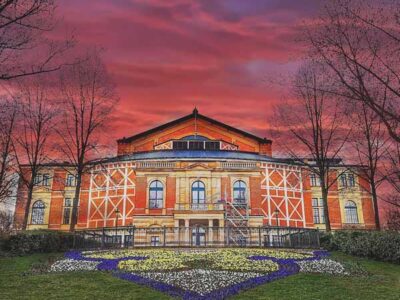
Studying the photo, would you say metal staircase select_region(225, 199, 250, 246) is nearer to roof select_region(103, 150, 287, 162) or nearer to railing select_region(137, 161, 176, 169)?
roof select_region(103, 150, 287, 162)

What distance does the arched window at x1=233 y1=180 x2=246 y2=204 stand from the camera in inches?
1538

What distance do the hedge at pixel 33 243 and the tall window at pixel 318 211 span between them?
3797 centimetres

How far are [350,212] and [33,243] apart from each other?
4345 centimetres

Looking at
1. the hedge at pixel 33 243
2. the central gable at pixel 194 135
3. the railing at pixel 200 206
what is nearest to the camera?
the hedge at pixel 33 243

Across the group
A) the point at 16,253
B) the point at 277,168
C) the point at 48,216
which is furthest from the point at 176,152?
the point at 16,253

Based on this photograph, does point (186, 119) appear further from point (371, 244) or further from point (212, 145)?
point (371, 244)

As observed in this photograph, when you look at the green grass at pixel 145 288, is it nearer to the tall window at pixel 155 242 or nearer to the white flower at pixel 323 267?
the white flower at pixel 323 267

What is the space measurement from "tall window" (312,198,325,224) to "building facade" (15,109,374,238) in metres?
0.14

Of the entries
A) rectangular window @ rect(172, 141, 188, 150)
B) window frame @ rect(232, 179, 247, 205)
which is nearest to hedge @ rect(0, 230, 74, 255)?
window frame @ rect(232, 179, 247, 205)

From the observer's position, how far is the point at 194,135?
50.7m

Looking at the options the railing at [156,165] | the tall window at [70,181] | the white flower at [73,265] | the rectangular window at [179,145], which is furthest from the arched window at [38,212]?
the white flower at [73,265]

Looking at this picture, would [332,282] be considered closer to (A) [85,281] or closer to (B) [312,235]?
(A) [85,281]

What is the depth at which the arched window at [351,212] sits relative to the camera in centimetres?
4891

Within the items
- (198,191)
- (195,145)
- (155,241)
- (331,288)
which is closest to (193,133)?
(195,145)
